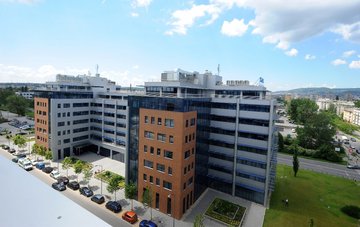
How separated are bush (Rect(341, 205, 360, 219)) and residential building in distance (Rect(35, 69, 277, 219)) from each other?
13.7 metres

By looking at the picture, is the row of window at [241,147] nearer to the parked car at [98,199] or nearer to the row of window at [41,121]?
the parked car at [98,199]

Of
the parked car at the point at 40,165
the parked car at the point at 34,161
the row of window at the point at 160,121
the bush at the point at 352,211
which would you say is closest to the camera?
the row of window at the point at 160,121

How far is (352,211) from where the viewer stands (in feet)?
139

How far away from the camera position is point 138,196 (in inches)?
1672

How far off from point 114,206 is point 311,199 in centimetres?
4016

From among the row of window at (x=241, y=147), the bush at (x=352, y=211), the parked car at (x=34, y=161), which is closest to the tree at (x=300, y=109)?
the bush at (x=352, y=211)

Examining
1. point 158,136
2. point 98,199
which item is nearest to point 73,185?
point 98,199

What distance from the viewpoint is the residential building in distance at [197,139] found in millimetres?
38156

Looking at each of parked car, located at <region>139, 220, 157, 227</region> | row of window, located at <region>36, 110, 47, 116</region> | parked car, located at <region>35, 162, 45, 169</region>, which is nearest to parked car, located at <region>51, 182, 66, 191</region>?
parked car, located at <region>35, 162, 45, 169</region>

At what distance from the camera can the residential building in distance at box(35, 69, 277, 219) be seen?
38.2 metres

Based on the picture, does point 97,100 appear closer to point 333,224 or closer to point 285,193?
point 285,193

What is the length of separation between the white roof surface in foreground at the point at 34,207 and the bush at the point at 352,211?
52943mm

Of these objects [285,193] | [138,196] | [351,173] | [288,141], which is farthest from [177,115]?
[288,141]

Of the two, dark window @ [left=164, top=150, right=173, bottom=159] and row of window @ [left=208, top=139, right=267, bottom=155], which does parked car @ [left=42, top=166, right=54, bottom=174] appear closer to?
dark window @ [left=164, top=150, right=173, bottom=159]
